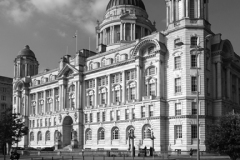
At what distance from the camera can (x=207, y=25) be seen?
7194 centimetres

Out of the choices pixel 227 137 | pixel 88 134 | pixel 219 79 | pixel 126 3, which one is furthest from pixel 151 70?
pixel 126 3

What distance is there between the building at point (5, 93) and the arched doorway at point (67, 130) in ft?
165

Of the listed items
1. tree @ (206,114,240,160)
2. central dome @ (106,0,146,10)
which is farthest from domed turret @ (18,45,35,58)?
tree @ (206,114,240,160)

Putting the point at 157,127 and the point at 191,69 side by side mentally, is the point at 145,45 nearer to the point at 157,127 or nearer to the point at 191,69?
the point at 191,69

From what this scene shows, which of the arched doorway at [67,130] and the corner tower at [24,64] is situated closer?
the arched doorway at [67,130]

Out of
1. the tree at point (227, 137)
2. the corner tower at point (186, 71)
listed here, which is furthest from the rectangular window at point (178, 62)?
the tree at point (227, 137)

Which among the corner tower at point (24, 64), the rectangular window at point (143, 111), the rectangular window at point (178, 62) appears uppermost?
the corner tower at point (24, 64)

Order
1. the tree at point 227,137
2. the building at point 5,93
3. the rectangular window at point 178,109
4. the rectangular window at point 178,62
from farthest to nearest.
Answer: the building at point 5,93 < the rectangular window at point 178,62 < the rectangular window at point 178,109 < the tree at point 227,137

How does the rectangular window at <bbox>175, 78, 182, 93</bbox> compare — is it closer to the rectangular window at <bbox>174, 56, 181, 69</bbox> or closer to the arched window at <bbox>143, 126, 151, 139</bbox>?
the rectangular window at <bbox>174, 56, 181, 69</bbox>

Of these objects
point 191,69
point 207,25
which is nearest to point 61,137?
point 191,69

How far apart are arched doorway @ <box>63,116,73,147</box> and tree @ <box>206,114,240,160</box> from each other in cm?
5665

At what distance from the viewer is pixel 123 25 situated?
335 feet

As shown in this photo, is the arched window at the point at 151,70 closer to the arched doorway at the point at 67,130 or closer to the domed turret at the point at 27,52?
the arched doorway at the point at 67,130

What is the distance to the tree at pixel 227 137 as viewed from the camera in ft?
129
